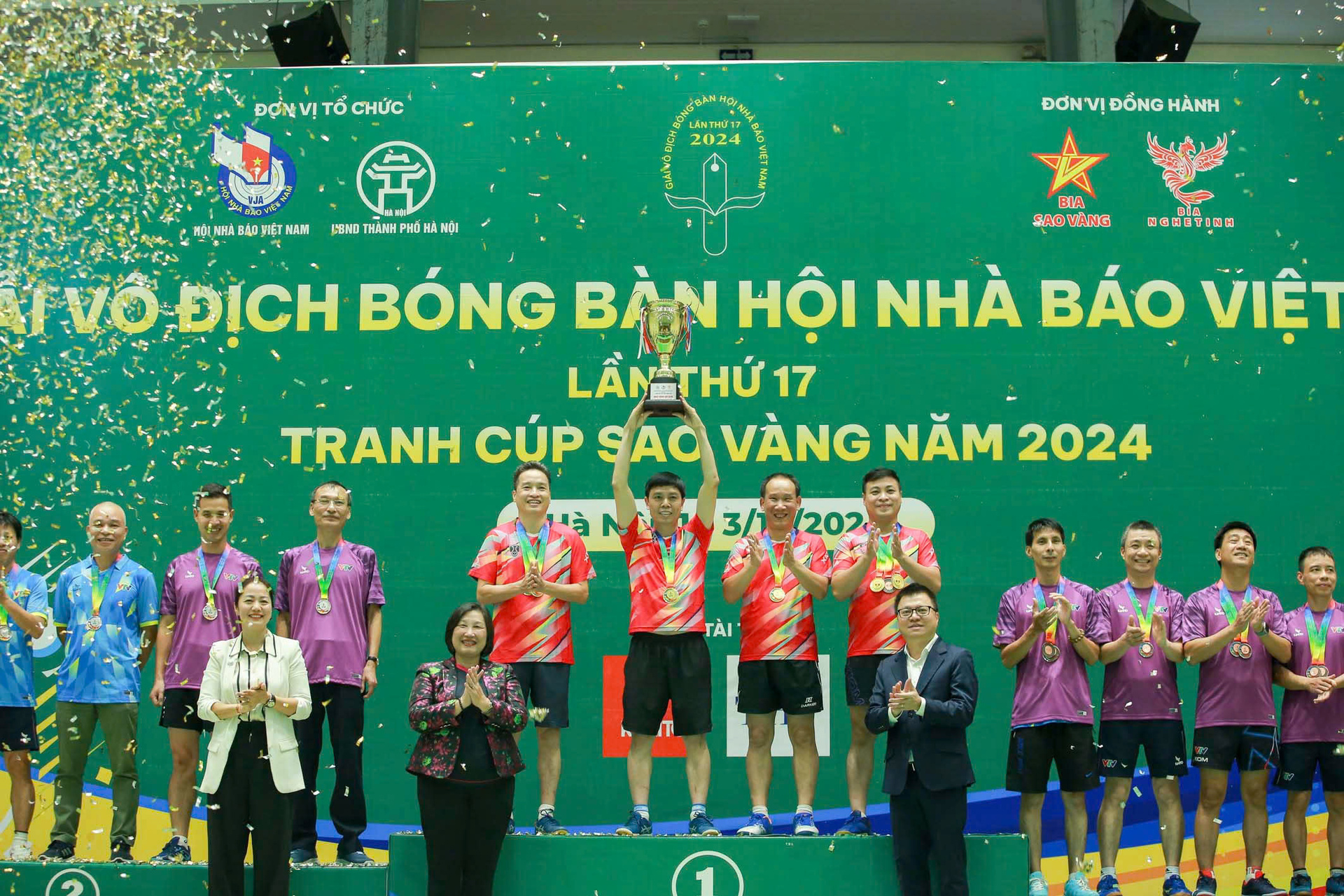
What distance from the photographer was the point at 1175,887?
485 cm

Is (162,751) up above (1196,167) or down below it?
below

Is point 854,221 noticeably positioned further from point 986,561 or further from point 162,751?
point 162,751

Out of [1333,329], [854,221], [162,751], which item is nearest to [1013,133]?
[854,221]

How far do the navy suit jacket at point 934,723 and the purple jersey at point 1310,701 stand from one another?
5.26ft

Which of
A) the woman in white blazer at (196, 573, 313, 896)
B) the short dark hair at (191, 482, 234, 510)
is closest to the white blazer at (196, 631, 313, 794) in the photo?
the woman in white blazer at (196, 573, 313, 896)

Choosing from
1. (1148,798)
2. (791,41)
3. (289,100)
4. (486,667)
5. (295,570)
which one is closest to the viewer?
(486,667)

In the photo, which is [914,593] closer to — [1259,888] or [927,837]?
[927,837]

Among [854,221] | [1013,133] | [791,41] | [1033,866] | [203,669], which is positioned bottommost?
[1033,866]

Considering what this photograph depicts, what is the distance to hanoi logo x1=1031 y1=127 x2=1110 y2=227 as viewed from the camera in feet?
19.9

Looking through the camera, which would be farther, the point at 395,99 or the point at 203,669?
the point at 395,99

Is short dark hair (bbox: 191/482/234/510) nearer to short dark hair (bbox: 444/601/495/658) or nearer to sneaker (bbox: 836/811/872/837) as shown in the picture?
short dark hair (bbox: 444/601/495/658)

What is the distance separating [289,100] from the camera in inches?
245

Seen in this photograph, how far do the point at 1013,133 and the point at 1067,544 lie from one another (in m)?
1.94

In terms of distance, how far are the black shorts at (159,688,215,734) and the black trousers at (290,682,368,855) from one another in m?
0.39
